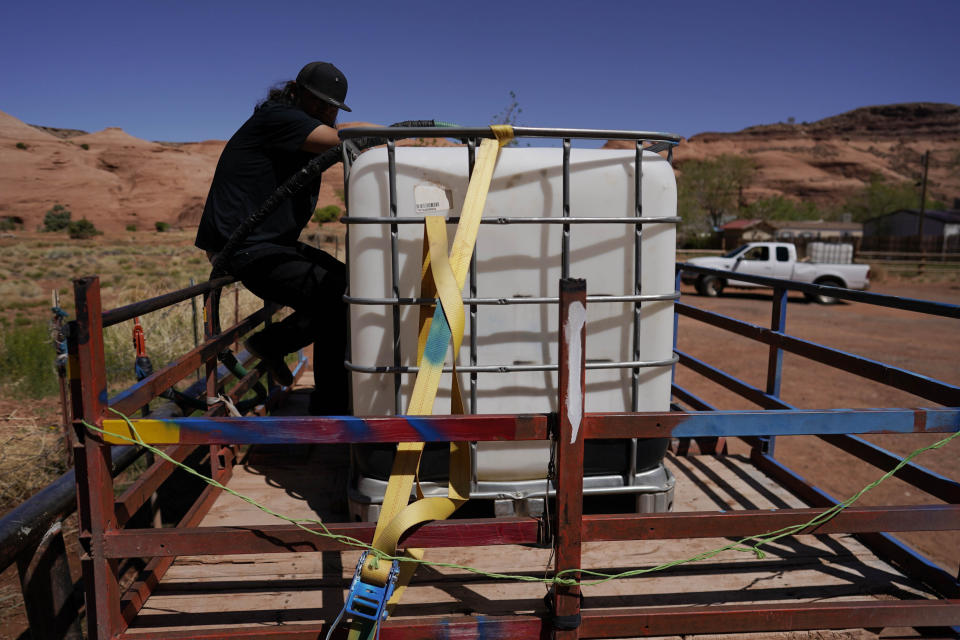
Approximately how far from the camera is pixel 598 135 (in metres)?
2.39

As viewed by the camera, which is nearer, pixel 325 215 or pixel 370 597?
pixel 370 597

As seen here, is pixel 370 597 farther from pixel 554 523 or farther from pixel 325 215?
pixel 325 215

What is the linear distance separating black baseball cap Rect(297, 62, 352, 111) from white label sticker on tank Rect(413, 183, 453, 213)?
4.11 ft

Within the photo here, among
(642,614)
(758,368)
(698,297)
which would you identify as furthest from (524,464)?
(698,297)

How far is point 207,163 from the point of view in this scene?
7525cm

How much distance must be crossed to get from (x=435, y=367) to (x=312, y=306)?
4.20 ft

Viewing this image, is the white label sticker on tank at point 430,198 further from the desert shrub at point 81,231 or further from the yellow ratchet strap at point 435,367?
the desert shrub at point 81,231

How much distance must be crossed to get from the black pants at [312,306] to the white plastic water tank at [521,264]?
68cm

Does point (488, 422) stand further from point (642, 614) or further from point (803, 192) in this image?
point (803, 192)

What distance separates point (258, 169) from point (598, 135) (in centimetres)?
176

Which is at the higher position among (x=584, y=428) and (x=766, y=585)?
(x=584, y=428)

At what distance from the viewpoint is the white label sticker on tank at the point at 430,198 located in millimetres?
2361

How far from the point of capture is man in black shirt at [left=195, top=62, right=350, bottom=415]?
3088mm

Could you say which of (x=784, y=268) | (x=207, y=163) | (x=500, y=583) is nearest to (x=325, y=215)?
(x=207, y=163)
